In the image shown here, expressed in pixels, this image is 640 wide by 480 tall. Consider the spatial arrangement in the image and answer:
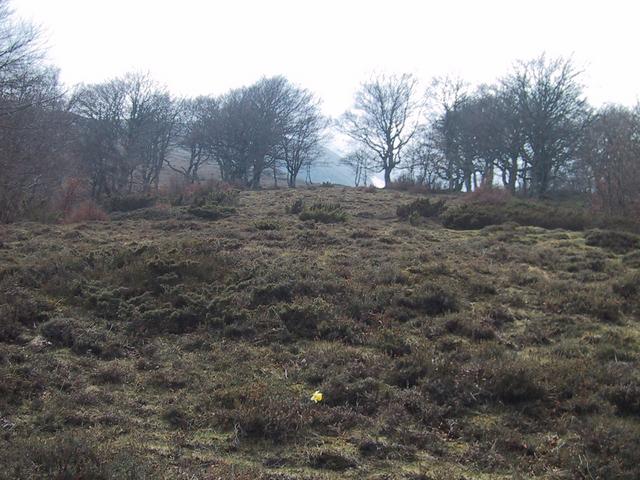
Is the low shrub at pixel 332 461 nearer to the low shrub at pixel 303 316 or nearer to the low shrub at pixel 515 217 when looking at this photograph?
the low shrub at pixel 303 316

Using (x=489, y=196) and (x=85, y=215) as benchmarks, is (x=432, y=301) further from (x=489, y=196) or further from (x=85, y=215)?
(x=489, y=196)

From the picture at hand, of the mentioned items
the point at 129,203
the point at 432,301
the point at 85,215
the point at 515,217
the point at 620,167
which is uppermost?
the point at 620,167

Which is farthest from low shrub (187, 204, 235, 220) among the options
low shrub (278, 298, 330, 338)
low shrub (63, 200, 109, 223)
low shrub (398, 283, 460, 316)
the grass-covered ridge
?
low shrub (398, 283, 460, 316)

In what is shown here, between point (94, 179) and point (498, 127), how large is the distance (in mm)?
26165

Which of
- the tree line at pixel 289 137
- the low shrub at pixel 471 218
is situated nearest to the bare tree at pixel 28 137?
the tree line at pixel 289 137

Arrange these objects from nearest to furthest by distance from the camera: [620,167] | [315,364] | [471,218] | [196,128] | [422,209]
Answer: [315,364], [471,218], [620,167], [422,209], [196,128]

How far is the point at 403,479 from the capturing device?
3.84m

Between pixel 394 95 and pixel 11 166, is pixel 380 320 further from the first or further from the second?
A: pixel 394 95

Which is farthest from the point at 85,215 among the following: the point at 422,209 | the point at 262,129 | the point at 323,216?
the point at 262,129

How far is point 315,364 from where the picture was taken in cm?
585

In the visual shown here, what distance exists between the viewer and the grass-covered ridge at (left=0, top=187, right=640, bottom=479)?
4.07 m

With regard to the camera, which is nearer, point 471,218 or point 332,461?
point 332,461

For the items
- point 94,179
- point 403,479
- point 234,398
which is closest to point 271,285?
point 234,398

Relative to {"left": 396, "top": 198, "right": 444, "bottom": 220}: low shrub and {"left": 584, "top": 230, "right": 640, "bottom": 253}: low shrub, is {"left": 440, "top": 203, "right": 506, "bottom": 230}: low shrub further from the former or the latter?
{"left": 584, "top": 230, "right": 640, "bottom": 253}: low shrub
